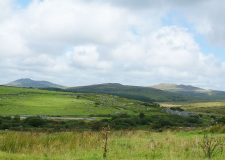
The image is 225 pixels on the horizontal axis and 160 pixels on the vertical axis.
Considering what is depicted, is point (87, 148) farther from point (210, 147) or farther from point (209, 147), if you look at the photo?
point (209, 147)

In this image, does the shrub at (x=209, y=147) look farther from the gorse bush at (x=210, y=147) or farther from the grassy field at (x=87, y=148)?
the grassy field at (x=87, y=148)

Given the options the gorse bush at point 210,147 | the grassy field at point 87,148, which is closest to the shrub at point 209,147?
the gorse bush at point 210,147

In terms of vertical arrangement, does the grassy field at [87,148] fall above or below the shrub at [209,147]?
below

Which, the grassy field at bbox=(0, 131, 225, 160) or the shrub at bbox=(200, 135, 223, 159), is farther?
the grassy field at bbox=(0, 131, 225, 160)

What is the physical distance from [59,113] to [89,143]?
87789 millimetres

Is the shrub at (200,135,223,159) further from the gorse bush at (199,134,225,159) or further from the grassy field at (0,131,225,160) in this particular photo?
the grassy field at (0,131,225,160)

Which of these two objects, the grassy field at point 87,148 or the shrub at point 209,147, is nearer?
the shrub at point 209,147

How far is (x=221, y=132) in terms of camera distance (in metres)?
34.7

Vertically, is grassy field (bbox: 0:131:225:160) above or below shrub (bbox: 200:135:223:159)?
below

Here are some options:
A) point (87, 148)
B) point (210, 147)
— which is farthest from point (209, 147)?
point (87, 148)

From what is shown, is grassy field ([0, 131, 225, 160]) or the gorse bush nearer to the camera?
the gorse bush

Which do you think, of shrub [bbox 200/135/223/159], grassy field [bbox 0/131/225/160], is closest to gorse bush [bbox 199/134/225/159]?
shrub [bbox 200/135/223/159]

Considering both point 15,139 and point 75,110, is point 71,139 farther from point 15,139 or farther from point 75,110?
point 75,110

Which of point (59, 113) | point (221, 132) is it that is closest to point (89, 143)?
point (221, 132)
